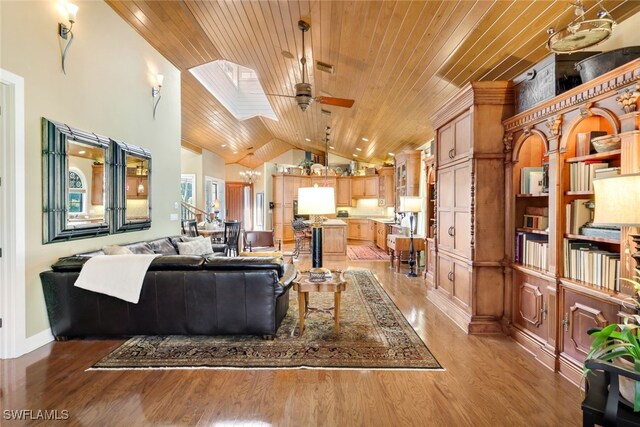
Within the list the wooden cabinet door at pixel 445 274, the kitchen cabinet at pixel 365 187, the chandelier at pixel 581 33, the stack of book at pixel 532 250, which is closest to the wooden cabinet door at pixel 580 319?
the stack of book at pixel 532 250

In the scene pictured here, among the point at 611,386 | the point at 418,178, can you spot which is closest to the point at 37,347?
the point at 611,386

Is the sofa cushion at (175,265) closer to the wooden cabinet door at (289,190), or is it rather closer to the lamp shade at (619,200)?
the lamp shade at (619,200)

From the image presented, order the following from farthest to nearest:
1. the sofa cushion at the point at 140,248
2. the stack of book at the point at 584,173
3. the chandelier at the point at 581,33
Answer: the sofa cushion at the point at 140,248 → the stack of book at the point at 584,173 → the chandelier at the point at 581,33

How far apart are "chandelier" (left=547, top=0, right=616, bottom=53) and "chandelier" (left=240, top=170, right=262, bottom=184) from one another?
437 inches

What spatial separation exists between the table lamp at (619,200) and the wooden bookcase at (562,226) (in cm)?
61

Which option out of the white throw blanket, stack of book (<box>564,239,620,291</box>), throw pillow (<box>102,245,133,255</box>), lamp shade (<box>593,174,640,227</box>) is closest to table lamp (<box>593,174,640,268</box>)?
lamp shade (<box>593,174,640,227</box>)

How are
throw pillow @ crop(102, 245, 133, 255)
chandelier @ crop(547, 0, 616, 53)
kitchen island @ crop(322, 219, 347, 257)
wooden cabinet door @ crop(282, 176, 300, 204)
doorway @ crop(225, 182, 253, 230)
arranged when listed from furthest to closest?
doorway @ crop(225, 182, 253, 230)
wooden cabinet door @ crop(282, 176, 300, 204)
kitchen island @ crop(322, 219, 347, 257)
throw pillow @ crop(102, 245, 133, 255)
chandelier @ crop(547, 0, 616, 53)

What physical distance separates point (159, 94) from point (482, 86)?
471 cm

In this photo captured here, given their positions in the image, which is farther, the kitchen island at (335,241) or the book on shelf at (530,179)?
the kitchen island at (335,241)

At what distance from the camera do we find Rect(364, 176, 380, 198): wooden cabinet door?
11.1 metres

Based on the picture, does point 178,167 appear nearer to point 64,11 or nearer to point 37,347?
point 64,11

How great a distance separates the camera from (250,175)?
12.2 metres

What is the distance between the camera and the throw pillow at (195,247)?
16.5 ft

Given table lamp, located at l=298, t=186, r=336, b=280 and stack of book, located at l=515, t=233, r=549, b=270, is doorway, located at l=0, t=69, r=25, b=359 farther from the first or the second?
stack of book, located at l=515, t=233, r=549, b=270
